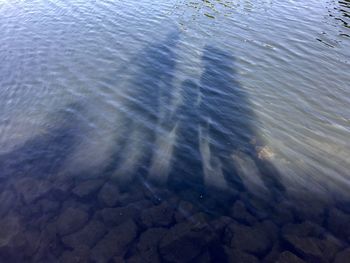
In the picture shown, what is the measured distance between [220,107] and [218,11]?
13574 millimetres

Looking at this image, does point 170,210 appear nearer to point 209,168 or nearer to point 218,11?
point 209,168

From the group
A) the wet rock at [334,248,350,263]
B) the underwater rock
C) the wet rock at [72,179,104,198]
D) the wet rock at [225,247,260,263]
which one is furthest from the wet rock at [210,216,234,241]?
the wet rock at [72,179,104,198]

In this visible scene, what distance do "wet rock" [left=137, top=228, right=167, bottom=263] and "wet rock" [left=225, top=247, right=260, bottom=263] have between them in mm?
2357

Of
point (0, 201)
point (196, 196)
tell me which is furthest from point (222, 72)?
point (0, 201)

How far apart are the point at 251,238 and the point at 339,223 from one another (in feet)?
11.3

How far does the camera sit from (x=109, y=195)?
13.1 metres

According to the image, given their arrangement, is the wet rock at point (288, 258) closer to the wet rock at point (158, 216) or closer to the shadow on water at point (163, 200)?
the shadow on water at point (163, 200)

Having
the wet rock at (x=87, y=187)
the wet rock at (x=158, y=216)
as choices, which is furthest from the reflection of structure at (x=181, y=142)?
the wet rock at (x=158, y=216)

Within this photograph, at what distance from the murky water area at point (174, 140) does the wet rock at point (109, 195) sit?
0.19 feet

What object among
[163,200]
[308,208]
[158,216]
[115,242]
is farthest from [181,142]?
[308,208]

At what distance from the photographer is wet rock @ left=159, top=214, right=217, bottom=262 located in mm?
11117

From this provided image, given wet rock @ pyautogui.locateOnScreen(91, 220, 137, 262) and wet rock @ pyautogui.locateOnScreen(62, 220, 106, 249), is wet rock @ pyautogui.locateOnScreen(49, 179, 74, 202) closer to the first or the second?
Result: wet rock @ pyautogui.locateOnScreen(62, 220, 106, 249)

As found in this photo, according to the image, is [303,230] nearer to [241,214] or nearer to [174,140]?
[241,214]

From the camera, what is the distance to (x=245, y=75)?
20.2 metres
